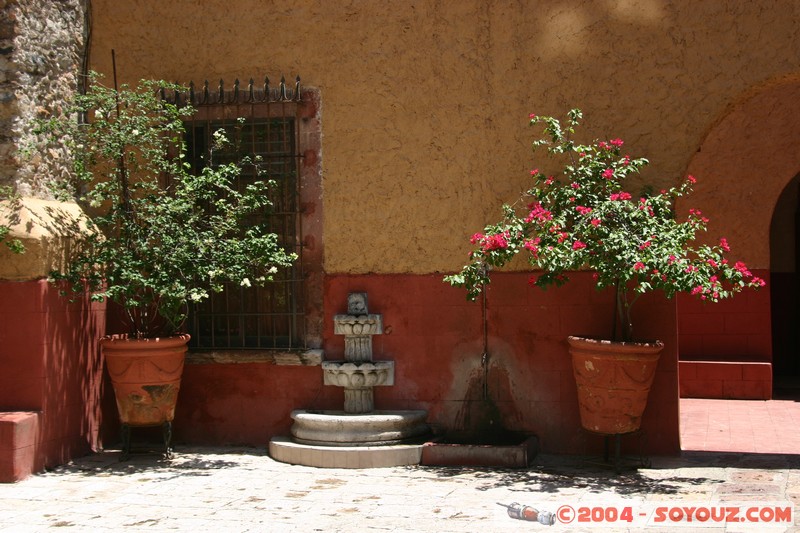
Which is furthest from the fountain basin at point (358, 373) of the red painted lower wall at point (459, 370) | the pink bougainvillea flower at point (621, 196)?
the pink bougainvillea flower at point (621, 196)

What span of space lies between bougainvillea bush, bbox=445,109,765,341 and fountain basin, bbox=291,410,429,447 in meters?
1.19

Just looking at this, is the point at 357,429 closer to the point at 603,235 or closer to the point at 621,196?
the point at 603,235

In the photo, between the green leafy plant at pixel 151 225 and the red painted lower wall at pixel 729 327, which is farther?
the red painted lower wall at pixel 729 327

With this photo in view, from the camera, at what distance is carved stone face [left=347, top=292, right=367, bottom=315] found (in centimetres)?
742

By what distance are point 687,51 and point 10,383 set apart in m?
5.63

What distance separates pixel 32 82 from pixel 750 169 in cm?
750

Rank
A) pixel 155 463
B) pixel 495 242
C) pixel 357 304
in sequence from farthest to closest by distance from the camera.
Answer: pixel 357 304 < pixel 155 463 < pixel 495 242

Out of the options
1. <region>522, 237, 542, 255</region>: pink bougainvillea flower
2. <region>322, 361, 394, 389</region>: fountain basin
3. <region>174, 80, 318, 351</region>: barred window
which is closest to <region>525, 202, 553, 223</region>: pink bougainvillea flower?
<region>522, 237, 542, 255</region>: pink bougainvillea flower

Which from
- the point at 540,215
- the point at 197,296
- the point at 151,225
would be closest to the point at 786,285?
the point at 540,215

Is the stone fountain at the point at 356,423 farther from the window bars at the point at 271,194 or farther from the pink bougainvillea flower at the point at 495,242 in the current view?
the pink bougainvillea flower at the point at 495,242

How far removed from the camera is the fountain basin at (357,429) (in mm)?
6969

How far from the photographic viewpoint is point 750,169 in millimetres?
10258

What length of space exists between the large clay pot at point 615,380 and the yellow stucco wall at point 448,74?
1.38 m

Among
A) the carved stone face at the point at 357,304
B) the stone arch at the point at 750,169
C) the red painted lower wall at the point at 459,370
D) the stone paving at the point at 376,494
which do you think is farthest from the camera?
the stone arch at the point at 750,169
